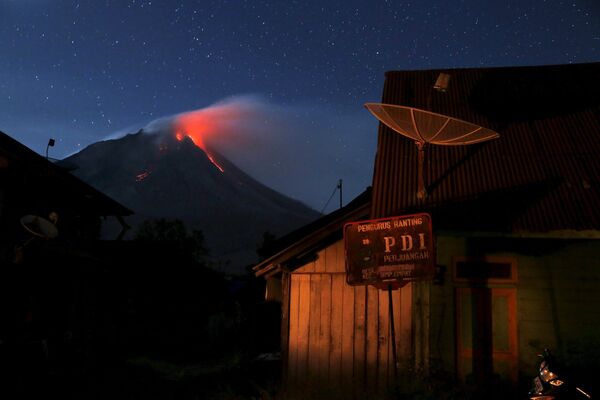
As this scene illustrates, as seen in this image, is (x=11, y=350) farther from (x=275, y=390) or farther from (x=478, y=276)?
(x=478, y=276)

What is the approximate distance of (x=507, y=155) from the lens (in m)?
10.8

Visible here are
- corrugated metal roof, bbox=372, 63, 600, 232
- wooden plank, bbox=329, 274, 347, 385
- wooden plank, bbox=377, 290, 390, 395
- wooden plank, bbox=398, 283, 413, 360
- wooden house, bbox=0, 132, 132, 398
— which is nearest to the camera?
corrugated metal roof, bbox=372, 63, 600, 232

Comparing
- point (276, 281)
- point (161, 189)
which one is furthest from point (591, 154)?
point (161, 189)

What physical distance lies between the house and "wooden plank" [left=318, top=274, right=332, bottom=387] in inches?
0.8

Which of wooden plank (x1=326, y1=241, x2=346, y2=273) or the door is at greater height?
wooden plank (x1=326, y1=241, x2=346, y2=273)

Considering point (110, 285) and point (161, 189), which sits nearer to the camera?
point (110, 285)

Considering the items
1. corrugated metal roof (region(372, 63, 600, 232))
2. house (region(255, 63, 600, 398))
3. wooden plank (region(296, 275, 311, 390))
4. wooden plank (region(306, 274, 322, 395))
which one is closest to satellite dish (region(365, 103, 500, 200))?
corrugated metal roof (region(372, 63, 600, 232))

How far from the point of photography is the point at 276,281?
18672 millimetres

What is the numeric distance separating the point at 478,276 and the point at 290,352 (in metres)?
3.97

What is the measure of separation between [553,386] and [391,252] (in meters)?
2.88

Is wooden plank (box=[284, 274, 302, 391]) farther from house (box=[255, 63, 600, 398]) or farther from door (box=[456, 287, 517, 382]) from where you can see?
door (box=[456, 287, 517, 382])

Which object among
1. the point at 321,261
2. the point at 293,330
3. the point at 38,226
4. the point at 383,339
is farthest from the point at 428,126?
the point at 38,226

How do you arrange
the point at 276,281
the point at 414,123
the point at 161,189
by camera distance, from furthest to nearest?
the point at 161,189 → the point at 276,281 → the point at 414,123

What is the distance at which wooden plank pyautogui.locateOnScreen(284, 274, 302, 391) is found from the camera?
33.8 ft
